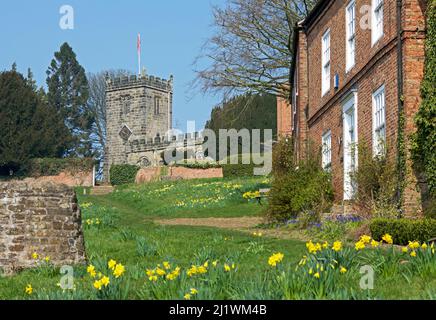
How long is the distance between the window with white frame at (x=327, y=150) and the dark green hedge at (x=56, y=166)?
42.9 m

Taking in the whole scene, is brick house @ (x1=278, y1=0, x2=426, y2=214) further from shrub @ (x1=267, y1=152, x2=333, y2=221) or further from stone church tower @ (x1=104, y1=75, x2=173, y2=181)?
stone church tower @ (x1=104, y1=75, x2=173, y2=181)

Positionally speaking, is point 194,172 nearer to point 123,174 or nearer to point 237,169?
point 237,169

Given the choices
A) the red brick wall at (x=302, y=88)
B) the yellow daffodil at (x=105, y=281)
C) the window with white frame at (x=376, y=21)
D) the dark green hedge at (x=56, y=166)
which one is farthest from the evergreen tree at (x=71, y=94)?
the yellow daffodil at (x=105, y=281)

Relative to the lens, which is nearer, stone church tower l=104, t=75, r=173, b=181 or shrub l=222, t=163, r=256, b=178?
shrub l=222, t=163, r=256, b=178

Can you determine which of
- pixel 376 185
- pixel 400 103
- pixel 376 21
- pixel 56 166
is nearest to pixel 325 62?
pixel 376 21

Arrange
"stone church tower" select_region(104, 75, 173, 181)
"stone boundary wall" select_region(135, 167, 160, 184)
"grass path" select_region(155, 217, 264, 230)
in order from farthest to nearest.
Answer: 1. "stone church tower" select_region(104, 75, 173, 181)
2. "stone boundary wall" select_region(135, 167, 160, 184)
3. "grass path" select_region(155, 217, 264, 230)

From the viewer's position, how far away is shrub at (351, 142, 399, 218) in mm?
16625

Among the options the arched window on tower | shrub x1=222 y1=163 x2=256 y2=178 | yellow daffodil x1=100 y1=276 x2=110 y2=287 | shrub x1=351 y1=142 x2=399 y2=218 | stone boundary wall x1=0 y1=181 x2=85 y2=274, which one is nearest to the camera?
yellow daffodil x1=100 y1=276 x2=110 y2=287

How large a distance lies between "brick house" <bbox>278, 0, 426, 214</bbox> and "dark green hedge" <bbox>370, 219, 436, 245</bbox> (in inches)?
75.2

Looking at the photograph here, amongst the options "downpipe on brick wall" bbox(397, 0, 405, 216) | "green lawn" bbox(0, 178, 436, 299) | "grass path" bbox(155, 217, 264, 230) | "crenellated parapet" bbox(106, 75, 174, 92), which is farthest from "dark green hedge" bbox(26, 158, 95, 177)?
"downpipe on brick wall" bbox(397, 0, 405, 216)

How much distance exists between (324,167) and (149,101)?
203 ft

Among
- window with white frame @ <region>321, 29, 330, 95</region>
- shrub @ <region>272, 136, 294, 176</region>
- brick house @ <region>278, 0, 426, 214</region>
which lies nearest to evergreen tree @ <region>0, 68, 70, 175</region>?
brick house @ <region>278, 0, 426, 214</region>

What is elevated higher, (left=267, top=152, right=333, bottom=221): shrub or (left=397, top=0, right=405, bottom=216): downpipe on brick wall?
(left=397, top=0, right=405, bottom=216): downpipe on brick wall

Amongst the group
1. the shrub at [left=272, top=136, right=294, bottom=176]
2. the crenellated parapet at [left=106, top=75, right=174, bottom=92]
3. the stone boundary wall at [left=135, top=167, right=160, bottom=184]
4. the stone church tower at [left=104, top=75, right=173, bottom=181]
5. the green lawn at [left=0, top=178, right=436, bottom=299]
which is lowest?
the green lawn at [left=0, top=178, right=436, bottom=299]
